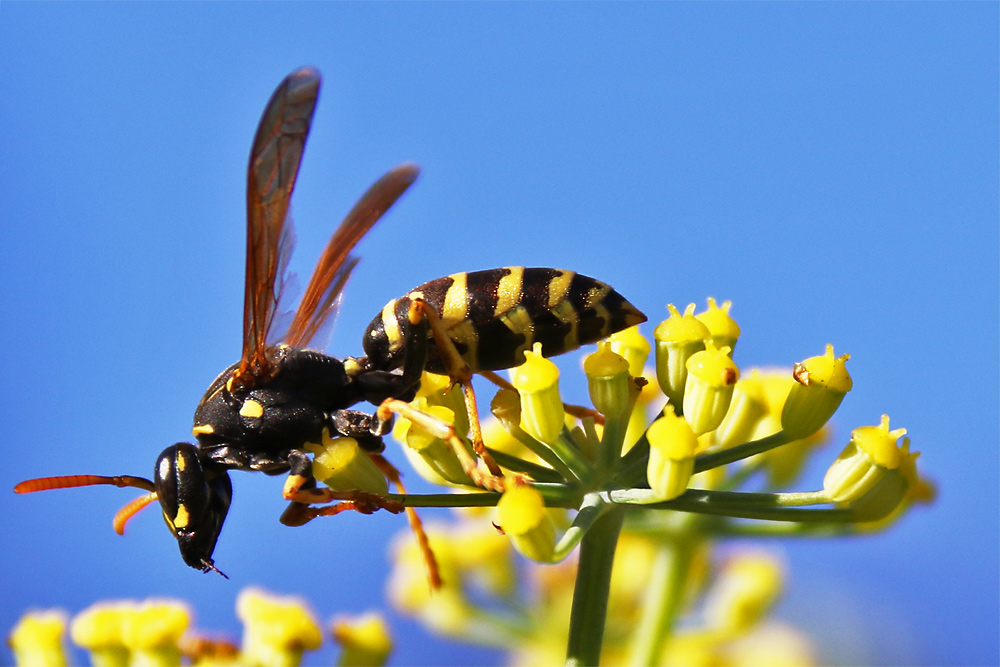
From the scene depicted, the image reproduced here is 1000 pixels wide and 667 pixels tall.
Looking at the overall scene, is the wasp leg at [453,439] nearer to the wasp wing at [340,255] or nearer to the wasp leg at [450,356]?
the wasp leg at [450,356]

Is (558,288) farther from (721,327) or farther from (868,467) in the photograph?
(868,467)

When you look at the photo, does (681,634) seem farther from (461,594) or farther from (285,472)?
(285,472)

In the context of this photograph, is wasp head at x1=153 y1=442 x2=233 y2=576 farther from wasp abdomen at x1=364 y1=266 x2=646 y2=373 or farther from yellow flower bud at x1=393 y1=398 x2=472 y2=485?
wasp abdomen at x1=364 y1=266 x2=646 y2=373

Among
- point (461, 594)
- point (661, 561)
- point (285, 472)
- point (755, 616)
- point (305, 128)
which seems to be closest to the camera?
point (305, 128)

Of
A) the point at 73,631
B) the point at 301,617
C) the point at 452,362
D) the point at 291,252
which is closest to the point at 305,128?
the point at 291,252

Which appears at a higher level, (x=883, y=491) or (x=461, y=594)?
(x=461, y=594)

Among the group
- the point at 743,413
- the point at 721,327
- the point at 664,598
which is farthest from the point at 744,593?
the point at 721,327

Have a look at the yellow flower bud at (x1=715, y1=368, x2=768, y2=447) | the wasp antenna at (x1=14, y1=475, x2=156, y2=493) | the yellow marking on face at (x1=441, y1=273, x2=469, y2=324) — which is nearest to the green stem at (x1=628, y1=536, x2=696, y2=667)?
the yellow flower bud at (x1=715, y1=368, x2=768, y2=447)
